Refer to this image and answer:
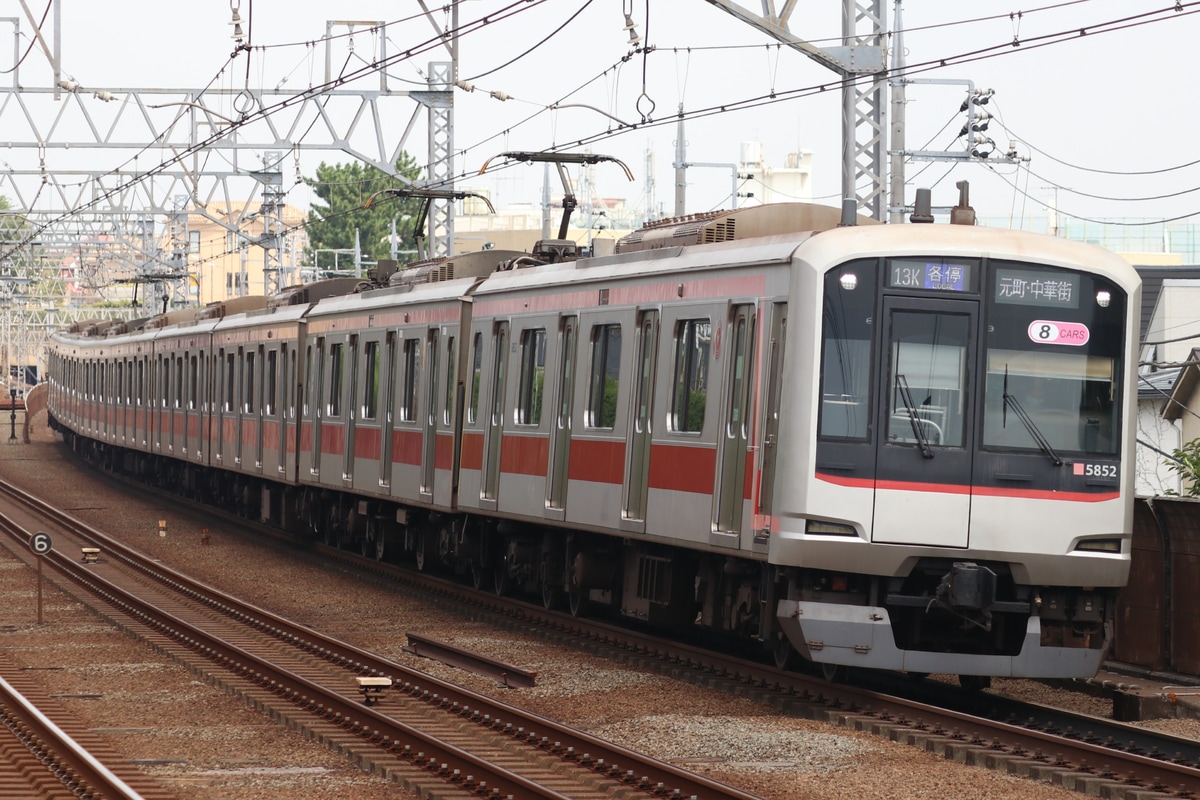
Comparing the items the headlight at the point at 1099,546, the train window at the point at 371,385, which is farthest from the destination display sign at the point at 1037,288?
the train window at the point at 371,385

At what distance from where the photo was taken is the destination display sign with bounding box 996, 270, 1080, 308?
11234mm

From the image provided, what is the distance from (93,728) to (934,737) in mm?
4989

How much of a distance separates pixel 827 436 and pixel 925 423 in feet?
2.06

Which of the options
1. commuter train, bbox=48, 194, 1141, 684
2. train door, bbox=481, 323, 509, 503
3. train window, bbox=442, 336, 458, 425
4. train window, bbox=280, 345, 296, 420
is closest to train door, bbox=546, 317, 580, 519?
commuter train, bbox=48, 194, 1141, 684

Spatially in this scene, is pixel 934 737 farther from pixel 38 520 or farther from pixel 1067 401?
pixel 38 520

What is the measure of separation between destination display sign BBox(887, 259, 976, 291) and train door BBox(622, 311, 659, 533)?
2.63 meters

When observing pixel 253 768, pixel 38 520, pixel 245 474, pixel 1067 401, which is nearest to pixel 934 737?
pixel 1067 401

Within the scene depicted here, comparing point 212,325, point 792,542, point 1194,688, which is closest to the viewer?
point 792,542

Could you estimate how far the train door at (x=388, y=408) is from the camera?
1978cm

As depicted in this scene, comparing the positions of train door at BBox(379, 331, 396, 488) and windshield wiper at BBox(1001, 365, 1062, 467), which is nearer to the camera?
windshield wiper at BBox(1001, 365, 1062, 467)

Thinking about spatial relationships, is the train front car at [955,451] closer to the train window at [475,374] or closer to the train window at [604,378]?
the train window at [604,378]

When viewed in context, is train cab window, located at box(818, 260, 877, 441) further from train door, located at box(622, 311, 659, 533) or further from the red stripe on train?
train door, located at box(622, 311, 659, 533)

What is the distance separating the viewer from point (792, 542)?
35.8 feet

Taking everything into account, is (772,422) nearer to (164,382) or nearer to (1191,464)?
(1191,464)
